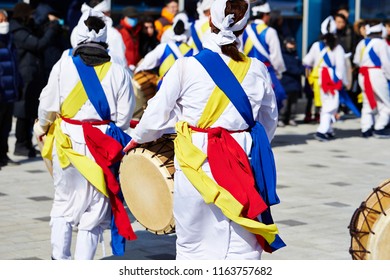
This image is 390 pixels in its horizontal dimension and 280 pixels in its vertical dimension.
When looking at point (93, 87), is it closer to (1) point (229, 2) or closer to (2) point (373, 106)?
(1) point (229, 2)

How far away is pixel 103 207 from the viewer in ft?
22.7

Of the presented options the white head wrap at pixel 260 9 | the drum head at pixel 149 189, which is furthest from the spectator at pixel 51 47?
the drum head at pixel 149 189

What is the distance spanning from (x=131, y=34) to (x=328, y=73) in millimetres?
3137

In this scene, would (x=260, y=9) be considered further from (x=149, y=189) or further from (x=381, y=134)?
(x=149, y=189)

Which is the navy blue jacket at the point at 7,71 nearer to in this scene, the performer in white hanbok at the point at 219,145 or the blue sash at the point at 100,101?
the blue sash at the point at 100,101

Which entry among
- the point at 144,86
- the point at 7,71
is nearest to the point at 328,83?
the point at 144,86

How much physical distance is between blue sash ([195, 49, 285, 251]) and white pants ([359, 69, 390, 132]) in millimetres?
9595

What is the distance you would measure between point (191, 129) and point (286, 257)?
7.63 ft

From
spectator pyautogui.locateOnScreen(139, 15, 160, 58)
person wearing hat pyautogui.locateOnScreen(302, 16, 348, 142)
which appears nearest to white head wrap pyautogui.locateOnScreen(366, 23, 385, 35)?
person wearing hat pyautogui.locateOnScreen(302, 16, 348, 142)

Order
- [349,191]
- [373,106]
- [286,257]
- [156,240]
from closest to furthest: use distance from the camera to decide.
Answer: [286,257], [156,240], [349,191], [373,106]

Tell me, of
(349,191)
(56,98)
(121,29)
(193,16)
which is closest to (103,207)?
(56,98)

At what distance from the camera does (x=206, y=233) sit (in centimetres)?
564

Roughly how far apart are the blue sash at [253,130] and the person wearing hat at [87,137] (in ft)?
4.41

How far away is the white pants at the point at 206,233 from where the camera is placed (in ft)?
18.4
